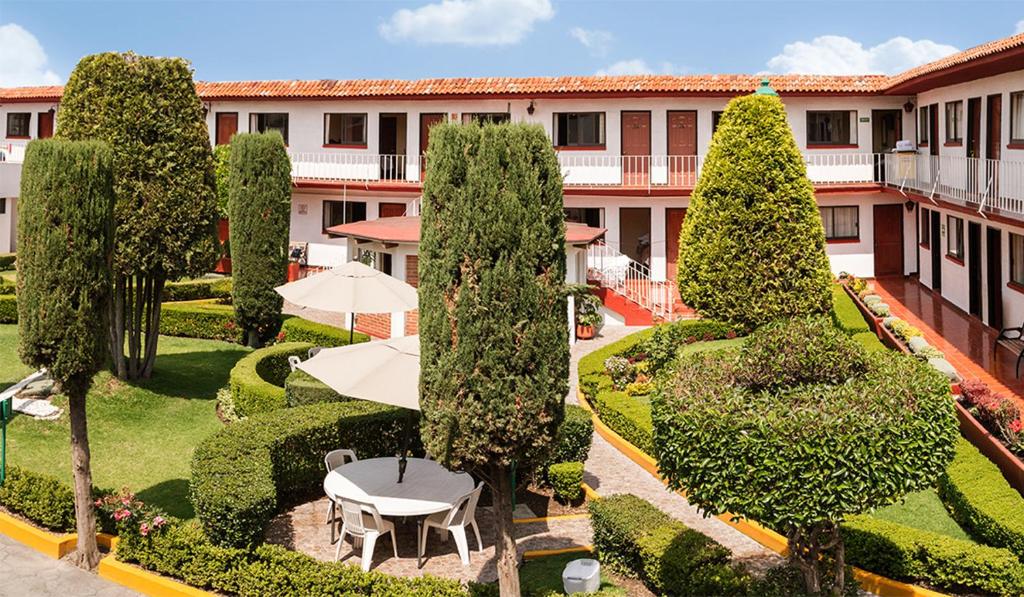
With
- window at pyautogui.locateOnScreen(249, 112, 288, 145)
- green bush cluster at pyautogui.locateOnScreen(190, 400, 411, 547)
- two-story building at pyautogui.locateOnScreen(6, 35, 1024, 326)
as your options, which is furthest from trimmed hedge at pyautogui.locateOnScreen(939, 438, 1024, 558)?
window at pyautogui.locateOnScreen(249, 112, 288, 145)

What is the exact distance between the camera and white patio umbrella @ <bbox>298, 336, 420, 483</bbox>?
12719 mm

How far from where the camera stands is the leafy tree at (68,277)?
12727mm

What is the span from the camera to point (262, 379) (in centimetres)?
2000

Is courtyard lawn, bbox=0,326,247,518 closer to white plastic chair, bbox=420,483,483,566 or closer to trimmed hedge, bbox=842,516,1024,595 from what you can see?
white plastic chair, bbox=420,483,483,566

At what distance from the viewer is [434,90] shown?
1387 inches

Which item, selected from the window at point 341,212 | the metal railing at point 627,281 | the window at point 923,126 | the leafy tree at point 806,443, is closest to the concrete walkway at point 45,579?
the leafy tree at point 806,443

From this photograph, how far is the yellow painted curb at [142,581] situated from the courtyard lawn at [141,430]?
1.80 meters

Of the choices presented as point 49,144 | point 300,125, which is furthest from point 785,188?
point 300,125

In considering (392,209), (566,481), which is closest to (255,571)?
(566,481)

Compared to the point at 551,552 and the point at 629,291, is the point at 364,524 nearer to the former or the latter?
the point at 551,552

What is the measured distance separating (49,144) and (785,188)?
48.6ft

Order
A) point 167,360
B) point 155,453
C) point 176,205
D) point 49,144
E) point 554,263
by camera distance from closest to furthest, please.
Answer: point 554,263
point 49,144
point 155,453
point 176,205
point 167,360

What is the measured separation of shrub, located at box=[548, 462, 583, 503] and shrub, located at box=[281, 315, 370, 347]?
35.2ft

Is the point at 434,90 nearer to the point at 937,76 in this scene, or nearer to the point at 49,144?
the point at 937,76
